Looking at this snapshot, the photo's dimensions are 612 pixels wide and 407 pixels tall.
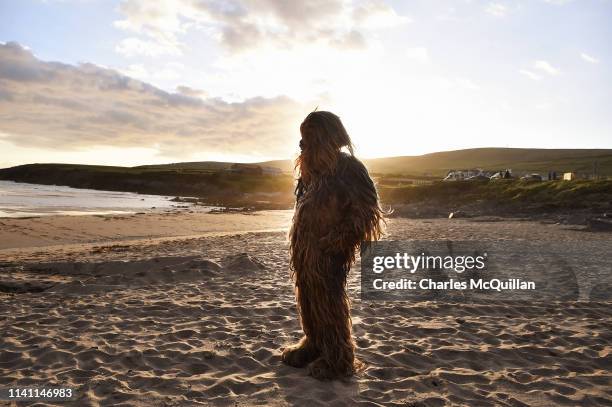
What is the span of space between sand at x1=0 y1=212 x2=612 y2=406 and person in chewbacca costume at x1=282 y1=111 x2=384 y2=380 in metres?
0.42

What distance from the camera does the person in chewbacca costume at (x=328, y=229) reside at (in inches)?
179

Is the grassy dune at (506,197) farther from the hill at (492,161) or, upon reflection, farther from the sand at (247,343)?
the hill at (492,161)

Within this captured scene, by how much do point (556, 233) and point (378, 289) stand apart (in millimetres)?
14781

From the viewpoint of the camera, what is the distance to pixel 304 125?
15.7ft

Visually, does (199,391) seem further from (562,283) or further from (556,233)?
(556,233)

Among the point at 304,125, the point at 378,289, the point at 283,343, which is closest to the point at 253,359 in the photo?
the point at 283,343

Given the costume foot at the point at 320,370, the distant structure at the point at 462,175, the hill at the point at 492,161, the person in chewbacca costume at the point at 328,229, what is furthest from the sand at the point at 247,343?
the hill at the point at 492,161

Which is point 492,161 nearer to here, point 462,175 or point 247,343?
point 462,175

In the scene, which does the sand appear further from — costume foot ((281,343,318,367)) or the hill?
the hill

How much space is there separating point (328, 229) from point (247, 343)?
7.87ft

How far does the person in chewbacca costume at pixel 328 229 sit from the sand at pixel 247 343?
42cm

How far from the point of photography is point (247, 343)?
6.05 m

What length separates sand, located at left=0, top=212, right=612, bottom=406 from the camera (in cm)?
461

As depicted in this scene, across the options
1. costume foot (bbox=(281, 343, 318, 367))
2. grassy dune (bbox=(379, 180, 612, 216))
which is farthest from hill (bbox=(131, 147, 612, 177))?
costume foot (bbox=(281, 343, 318, 367))
